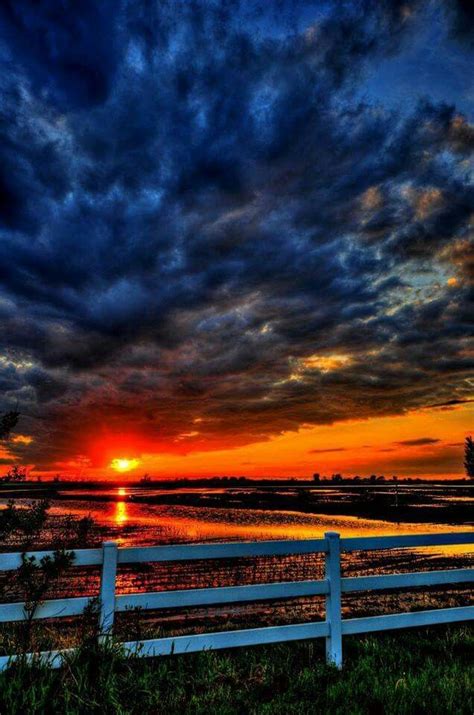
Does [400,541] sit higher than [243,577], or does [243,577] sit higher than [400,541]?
[400,541]

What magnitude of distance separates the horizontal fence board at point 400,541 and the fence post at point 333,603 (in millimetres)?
198

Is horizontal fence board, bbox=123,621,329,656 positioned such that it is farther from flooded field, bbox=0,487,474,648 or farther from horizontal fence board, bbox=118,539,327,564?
horizontal fence board, bbox=118,539,327,564

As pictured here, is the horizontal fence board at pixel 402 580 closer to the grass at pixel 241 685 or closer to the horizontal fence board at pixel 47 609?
the grass at pixel 241 685

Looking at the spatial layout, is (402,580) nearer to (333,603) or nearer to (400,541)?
(400,541)

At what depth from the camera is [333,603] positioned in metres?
6.25

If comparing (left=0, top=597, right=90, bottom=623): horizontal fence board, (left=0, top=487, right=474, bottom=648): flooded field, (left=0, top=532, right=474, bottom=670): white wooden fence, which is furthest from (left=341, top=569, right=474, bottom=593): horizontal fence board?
(left=0, top=597, right=90, bottom=623): horizontal fence board

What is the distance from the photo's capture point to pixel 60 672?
16.0 feet

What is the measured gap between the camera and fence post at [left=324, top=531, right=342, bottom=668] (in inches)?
243

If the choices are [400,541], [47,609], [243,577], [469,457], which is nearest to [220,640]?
[47,609]

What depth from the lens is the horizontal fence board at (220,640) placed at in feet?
17.9

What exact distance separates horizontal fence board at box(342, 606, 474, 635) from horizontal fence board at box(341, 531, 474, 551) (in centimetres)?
79

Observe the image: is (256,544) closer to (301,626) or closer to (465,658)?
(301,626)

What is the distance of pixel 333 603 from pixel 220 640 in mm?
1425

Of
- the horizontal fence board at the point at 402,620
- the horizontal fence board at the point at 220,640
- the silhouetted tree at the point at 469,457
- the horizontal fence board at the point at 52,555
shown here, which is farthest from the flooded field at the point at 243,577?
the silhouetted tree at the point at 469,457
